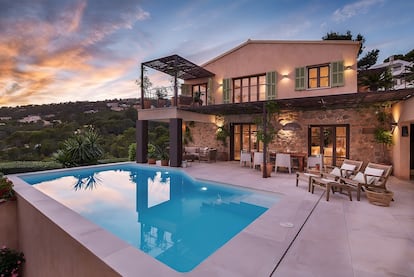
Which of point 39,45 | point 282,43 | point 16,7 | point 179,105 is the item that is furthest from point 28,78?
point 282,43

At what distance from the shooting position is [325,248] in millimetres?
3082

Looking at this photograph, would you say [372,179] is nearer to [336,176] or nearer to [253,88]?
[336,176]

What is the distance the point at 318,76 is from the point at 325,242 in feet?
31.4

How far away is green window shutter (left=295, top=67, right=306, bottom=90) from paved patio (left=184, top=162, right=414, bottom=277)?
6862mm

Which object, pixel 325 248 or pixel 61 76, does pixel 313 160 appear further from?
pixel 61 76

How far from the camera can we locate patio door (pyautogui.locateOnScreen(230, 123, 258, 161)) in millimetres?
12623

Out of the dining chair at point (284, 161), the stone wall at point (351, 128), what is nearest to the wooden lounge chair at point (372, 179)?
the dining chair at point (284, 161)

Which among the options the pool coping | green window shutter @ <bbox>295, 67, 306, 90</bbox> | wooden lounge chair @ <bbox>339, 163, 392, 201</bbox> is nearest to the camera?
the pool coping

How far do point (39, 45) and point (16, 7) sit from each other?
2.32m

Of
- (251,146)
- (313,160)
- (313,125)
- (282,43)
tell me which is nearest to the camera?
(313,160)

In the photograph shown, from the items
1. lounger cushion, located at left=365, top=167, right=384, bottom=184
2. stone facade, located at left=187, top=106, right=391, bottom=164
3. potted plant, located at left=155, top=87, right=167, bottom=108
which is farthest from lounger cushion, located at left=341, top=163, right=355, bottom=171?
potted plant, located at left=155, top=87, right=167, bottom=108

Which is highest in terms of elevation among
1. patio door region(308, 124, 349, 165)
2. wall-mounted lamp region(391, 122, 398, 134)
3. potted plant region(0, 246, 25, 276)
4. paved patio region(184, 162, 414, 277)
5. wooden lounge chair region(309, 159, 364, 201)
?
wall-mounted lamp region(391, 122, 398, 134)

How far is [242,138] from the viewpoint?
42.6ft

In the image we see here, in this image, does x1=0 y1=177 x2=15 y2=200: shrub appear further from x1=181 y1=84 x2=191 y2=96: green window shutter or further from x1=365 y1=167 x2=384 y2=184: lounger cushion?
x1=181 y1=84 x2=191 y2=96: green window shutter
